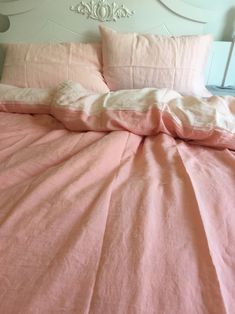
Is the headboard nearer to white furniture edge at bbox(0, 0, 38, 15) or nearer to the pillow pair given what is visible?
white furniture edge at bbox(0, 0, 38, 15)

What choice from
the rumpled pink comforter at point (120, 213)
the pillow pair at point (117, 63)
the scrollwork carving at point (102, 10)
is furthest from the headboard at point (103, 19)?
the rumpled pink comforter at point (120, 213)

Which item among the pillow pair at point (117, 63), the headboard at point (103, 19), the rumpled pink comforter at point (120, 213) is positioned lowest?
the rumpled pink comforter at point (120, 213)

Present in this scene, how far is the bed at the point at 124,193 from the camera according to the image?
41cm

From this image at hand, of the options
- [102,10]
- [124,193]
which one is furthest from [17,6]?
[124,193]

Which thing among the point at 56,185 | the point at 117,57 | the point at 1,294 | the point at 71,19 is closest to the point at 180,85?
the point at 117,57

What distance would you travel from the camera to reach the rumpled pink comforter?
41 centimetres

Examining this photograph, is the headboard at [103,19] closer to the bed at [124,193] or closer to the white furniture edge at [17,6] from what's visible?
the white furniture edge at [17,6]

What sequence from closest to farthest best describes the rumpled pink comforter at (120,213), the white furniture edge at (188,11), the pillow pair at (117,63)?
1. the rumpled pink comforter at (120,213)
2. the pillow pair at (117,63)
3. the white furniture edge at (188,11)

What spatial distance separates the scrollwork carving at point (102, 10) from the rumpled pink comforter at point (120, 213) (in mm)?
772

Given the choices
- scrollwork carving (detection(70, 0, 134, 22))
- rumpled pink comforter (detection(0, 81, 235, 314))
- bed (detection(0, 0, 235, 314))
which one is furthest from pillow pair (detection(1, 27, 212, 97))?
rumpled pink comforter (detection(0, 81, 235, 314))

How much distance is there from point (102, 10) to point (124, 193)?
1.23 m

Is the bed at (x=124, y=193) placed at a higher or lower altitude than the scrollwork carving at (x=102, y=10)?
lower

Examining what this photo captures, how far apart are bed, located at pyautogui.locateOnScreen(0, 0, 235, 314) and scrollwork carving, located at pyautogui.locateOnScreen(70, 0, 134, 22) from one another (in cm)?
23

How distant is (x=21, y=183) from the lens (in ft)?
2.15
